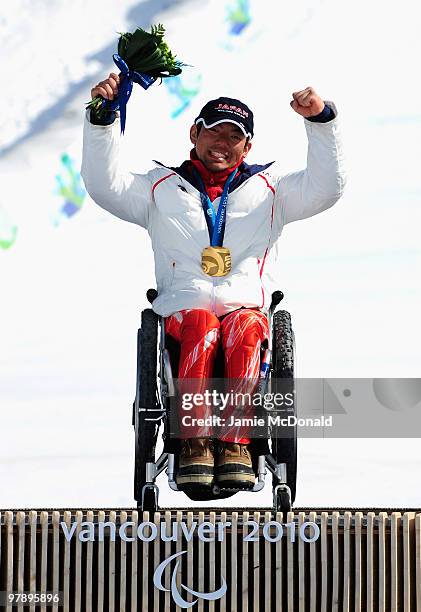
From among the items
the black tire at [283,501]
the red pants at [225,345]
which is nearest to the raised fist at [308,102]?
the red pants at [225,345]

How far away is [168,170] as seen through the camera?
30.1 ft

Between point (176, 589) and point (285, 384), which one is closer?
point (176, 589)

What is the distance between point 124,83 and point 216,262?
1359mm

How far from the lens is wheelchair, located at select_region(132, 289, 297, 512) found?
27.3 feet

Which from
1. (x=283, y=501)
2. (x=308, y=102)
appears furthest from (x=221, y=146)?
(x=283, y=501)

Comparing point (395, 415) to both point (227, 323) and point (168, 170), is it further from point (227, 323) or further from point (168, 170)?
point (168, 170)

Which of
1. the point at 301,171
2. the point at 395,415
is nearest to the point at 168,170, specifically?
the point at 301,171

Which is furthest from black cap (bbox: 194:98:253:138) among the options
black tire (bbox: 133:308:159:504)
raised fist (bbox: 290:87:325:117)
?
black tire (bbox: 133:308:159:504)

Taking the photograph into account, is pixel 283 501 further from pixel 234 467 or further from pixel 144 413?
pixel 144 413

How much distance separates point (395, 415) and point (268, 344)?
101 cm

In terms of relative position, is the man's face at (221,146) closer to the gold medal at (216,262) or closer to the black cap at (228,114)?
the black cap at (228,114)

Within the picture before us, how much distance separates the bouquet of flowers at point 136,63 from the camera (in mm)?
8602

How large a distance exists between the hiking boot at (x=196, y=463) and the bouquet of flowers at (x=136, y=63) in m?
2.31

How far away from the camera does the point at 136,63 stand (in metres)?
8.63
